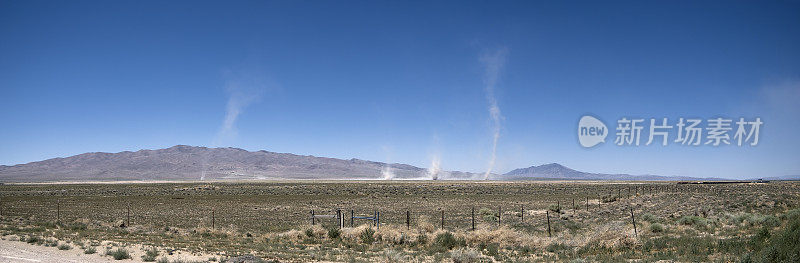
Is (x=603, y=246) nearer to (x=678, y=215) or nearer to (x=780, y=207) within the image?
(x=678, y=215)

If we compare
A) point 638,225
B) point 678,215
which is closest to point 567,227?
point 638,225

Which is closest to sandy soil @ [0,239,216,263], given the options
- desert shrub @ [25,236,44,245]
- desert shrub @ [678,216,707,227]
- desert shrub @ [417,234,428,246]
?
desert shrub @ [25,236,44,245]

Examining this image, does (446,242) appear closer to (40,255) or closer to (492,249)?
(492,249)

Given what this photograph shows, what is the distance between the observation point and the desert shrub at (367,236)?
68.8 ft

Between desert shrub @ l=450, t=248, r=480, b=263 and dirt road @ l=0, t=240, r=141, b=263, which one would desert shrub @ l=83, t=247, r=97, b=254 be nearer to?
dirt road @ l=0, t=240, r=141, b=263

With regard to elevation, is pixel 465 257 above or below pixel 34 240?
below

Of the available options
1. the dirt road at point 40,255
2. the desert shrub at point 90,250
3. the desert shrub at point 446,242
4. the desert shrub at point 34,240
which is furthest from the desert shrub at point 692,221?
the desert shrub at point 34,240

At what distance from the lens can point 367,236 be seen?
21.3 meters

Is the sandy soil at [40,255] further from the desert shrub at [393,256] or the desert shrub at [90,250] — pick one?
the desert shrub at [393,256]

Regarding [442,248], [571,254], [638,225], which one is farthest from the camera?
[638,225]

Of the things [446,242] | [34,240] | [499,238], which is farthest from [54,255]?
[499,238]

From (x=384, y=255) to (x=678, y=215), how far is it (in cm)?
2197

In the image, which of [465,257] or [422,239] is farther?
[422,239]

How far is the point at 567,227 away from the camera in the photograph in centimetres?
2667
